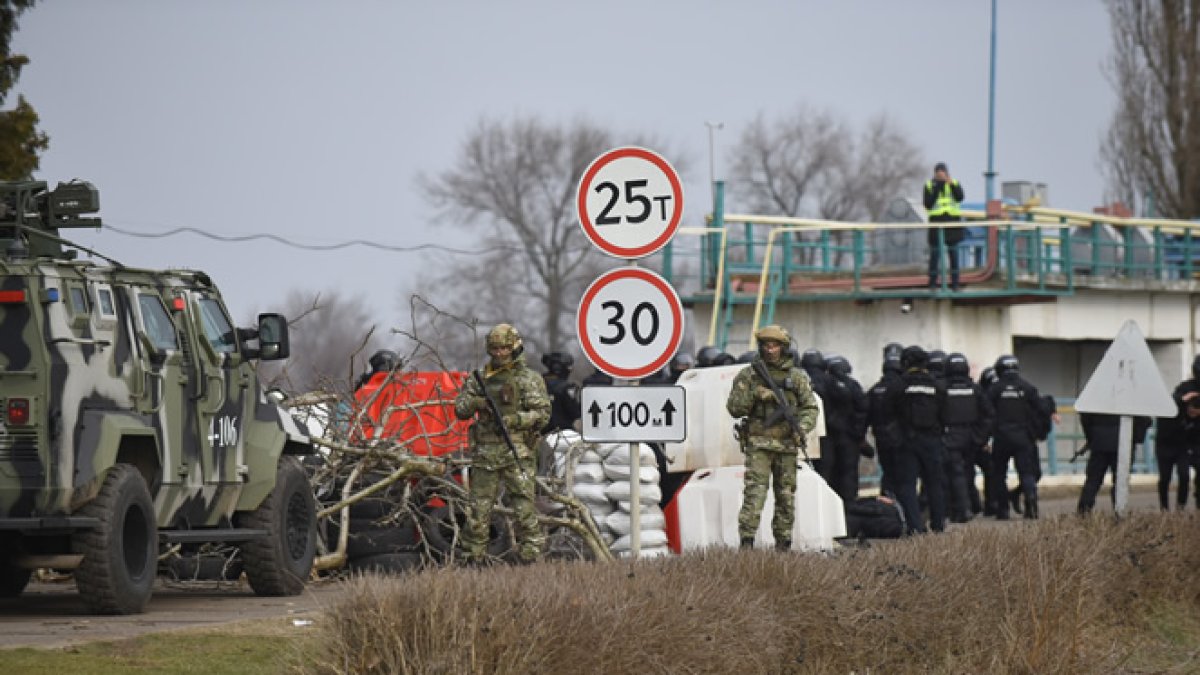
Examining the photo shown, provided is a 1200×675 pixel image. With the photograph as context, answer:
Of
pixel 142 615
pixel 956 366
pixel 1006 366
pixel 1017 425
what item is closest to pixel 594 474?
pixel 142 615

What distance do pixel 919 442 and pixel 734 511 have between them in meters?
5.36

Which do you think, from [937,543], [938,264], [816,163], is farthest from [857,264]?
[816,163]

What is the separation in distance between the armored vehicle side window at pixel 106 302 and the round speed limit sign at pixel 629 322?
344 centimetres

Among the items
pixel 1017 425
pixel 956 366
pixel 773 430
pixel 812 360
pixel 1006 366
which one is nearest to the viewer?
pixel 773 430

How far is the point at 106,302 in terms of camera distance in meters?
14.1

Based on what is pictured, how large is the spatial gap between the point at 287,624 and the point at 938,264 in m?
22.7

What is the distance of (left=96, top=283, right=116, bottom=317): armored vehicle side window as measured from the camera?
1405 centimetres

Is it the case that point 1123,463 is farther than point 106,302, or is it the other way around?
point 1123,463

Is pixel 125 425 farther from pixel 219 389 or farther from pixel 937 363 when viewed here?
pixel 937 363

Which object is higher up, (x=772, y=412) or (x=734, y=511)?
(x=772, y=412)

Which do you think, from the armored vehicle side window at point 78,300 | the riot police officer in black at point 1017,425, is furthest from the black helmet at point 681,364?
the armored vehicle side window at point 78,300

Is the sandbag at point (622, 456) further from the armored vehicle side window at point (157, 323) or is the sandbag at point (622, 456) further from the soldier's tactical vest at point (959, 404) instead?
the soldier's tactical vest at point (959, 404)

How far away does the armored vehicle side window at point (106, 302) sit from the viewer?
1405 cm

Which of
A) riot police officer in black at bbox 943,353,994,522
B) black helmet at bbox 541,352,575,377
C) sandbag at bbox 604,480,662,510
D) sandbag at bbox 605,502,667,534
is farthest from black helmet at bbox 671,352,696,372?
sandbag at bbox 605,502,667,534
